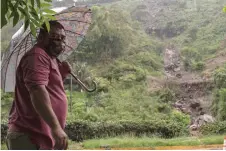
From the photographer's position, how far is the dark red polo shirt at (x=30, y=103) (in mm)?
738

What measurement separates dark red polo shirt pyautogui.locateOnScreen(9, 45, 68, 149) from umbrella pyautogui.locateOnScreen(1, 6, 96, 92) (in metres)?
0.18

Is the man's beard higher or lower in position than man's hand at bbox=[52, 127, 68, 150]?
higher

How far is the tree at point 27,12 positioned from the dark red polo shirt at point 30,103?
3.1 inches

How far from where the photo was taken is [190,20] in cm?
770

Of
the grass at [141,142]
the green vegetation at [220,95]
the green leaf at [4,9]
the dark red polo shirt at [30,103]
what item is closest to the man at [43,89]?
the dark red polo shirt at [30,103]

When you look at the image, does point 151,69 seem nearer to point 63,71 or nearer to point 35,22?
point 63,71

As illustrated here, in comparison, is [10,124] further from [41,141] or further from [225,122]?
[225,122]

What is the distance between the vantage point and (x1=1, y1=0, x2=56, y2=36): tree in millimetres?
612

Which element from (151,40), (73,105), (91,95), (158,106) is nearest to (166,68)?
(151,40)

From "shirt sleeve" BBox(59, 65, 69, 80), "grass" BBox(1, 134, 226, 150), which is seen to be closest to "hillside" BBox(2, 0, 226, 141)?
"grass" BBox(1, 134, 226, 150)

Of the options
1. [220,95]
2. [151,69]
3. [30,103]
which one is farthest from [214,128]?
[30,103]

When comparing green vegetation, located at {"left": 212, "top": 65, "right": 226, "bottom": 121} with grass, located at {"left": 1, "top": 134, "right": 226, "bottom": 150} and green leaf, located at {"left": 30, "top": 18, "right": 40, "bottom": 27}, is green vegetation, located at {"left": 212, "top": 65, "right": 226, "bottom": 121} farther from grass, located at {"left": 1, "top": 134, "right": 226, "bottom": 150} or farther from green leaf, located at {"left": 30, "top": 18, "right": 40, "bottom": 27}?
green leaf, located at {"left": 30, "top": 18, "right": 40, "bottom": 27}

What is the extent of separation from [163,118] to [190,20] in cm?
288

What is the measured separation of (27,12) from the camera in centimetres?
65
